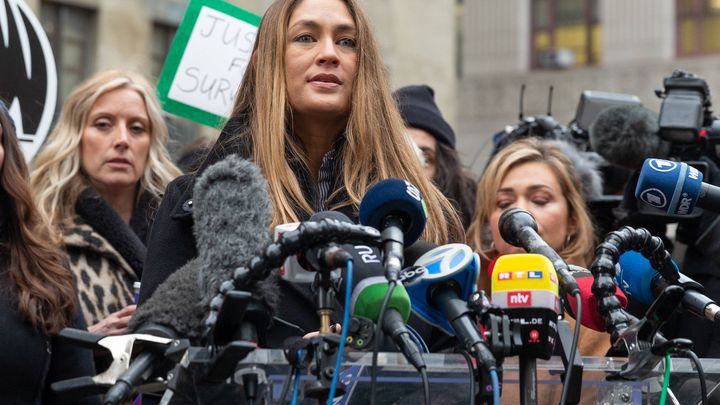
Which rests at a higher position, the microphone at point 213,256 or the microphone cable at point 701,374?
the microphone at point 213,256

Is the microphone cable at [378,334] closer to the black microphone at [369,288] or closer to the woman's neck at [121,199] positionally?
the black microphone at [369,288]

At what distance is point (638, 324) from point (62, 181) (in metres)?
3.29

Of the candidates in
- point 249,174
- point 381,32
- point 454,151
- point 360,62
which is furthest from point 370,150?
point 381,32

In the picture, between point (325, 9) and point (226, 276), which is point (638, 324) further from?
point (325, 9)

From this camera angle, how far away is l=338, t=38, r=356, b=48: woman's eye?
155 inches

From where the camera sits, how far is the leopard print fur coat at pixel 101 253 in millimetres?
5340

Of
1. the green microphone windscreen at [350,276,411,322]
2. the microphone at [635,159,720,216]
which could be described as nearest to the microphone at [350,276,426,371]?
the green microphone windscreen at [350,276,411,322]

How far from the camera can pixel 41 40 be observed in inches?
218

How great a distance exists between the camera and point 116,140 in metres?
5.74

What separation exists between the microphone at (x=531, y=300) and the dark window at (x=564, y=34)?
23.1m

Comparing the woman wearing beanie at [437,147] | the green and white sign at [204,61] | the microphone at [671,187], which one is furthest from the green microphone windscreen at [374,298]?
the green and white sign at [204,61]

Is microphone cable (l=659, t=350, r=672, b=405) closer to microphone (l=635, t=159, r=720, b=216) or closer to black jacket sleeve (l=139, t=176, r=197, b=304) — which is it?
microphone (l=635, t=159, r=720, b=216)

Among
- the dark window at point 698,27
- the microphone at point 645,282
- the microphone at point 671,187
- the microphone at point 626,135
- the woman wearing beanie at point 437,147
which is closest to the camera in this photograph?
the microphone at point 645,282

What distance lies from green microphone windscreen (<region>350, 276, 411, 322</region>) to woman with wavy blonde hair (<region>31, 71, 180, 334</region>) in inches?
107
